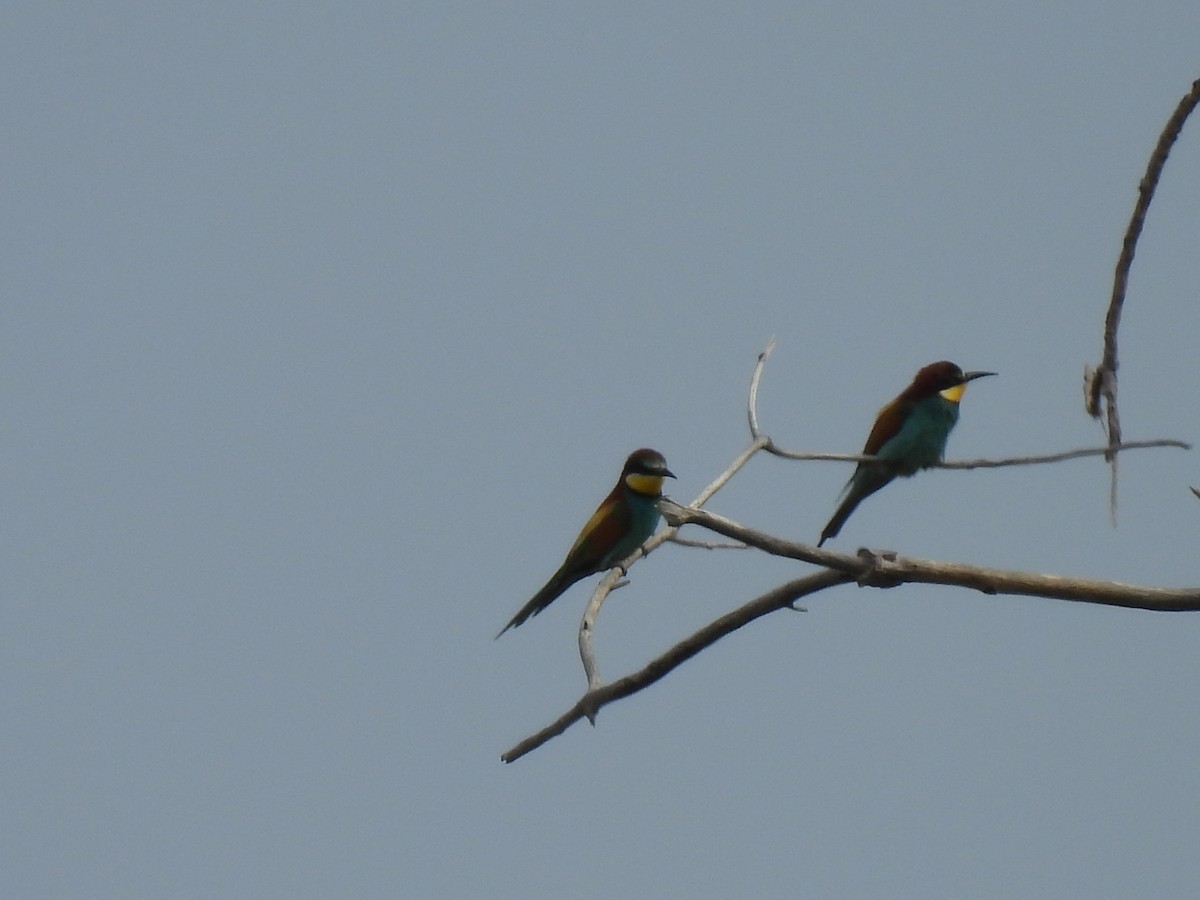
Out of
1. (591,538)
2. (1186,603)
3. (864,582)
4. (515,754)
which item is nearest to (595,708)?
(515,754)

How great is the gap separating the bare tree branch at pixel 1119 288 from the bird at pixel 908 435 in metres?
2.62

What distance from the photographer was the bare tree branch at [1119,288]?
10.3 feet

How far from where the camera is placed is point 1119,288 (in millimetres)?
3256

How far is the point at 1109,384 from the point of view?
338 centimetres

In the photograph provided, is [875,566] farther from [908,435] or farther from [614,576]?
[908,435]

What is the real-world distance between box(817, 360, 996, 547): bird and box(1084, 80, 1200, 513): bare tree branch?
262 cm

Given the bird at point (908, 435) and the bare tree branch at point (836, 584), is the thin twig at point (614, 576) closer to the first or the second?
the bare tree branch at point (836, 584)

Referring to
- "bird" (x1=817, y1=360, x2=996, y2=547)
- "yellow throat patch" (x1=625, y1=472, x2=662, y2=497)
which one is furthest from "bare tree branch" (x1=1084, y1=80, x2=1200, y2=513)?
"yellow throat patch" (x1=625, y1=472, x2=662, y2=497)

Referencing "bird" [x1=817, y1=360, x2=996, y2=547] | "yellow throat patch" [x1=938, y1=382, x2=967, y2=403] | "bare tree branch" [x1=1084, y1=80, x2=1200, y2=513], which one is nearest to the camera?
"bare tree branch" [x1=1084, y1=80, x2=1200, y2=513]

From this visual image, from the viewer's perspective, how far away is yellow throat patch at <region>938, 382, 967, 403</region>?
6.31 meters

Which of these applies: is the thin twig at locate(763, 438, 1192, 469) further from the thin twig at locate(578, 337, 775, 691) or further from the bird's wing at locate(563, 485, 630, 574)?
the bird's wing at locate(563, 485, 630, 574)

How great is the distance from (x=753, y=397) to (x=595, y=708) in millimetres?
1035

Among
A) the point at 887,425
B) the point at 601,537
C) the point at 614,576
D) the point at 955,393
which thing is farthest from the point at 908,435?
the point at 614,576

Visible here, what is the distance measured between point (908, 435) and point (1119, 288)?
2895 mm
